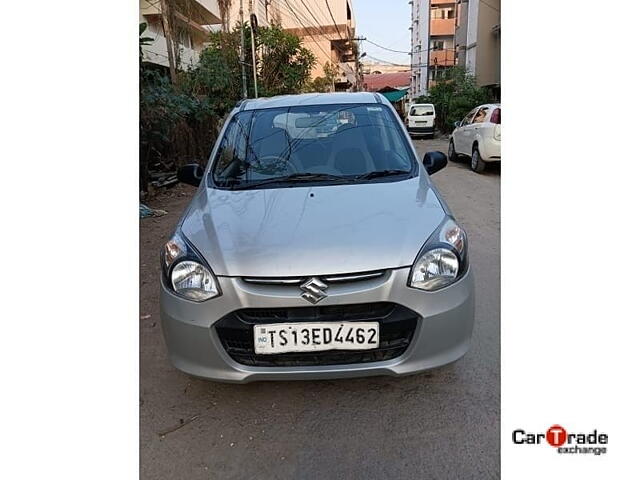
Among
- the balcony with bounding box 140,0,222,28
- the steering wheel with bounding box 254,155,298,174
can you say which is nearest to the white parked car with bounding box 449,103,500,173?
the steering wheel with bounding box 254,155,298,174

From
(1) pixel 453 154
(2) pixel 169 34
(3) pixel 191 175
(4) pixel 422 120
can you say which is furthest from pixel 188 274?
(4) pixel 422 120

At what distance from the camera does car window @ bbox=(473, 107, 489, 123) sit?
9.14 m

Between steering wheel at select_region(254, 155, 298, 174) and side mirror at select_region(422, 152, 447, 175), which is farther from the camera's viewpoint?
side mirror at select_region(422, 152, 447, 175)

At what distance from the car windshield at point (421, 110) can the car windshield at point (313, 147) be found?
16.8m

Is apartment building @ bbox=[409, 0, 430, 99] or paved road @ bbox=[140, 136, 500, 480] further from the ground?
apartment building @ bbox=[409, 0, 430, 99]

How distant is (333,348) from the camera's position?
190cm

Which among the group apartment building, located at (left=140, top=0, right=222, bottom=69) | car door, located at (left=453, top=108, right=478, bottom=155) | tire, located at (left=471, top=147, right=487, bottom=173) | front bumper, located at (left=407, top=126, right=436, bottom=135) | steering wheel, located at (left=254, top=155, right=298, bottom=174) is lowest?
steering wheel, located at (left=254, top=155, right=298, bottom=174)

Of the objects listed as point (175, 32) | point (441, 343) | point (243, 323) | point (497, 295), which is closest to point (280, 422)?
point (243, 323)

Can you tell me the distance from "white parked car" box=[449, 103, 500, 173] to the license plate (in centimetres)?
756

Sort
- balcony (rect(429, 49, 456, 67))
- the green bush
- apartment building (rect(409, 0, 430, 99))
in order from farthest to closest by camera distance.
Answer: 1. apartment building (rect(409, 0, 430, 99))
2. balcony (rect(429, 49, 456, 67))
3. the green bush

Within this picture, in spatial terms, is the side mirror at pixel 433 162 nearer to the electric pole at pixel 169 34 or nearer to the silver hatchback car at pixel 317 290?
the silver hatchback car at pixel 317 290

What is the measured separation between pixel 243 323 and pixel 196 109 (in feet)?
24.7

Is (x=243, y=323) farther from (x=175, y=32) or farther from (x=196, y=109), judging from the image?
(x=175, y=32)
